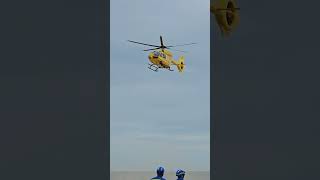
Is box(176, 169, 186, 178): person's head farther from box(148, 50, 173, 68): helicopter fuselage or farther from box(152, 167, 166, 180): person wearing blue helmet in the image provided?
box(148, 50, 173, 68): helicopter fuselage

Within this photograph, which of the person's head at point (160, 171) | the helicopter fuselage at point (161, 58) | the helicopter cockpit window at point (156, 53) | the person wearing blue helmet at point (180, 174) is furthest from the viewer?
the helicopter cockpit window at point (156, 53)

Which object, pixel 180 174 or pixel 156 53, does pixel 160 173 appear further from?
pixel 156 53

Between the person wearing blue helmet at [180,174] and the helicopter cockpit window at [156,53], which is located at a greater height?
the helicopter cockpit window at [156,53]

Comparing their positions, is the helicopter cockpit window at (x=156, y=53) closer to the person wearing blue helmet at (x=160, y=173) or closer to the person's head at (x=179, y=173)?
the person's head at (x=179, y=173)

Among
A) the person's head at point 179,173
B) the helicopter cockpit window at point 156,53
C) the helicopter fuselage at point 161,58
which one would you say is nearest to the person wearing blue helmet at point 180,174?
the person's head at point 179,173
